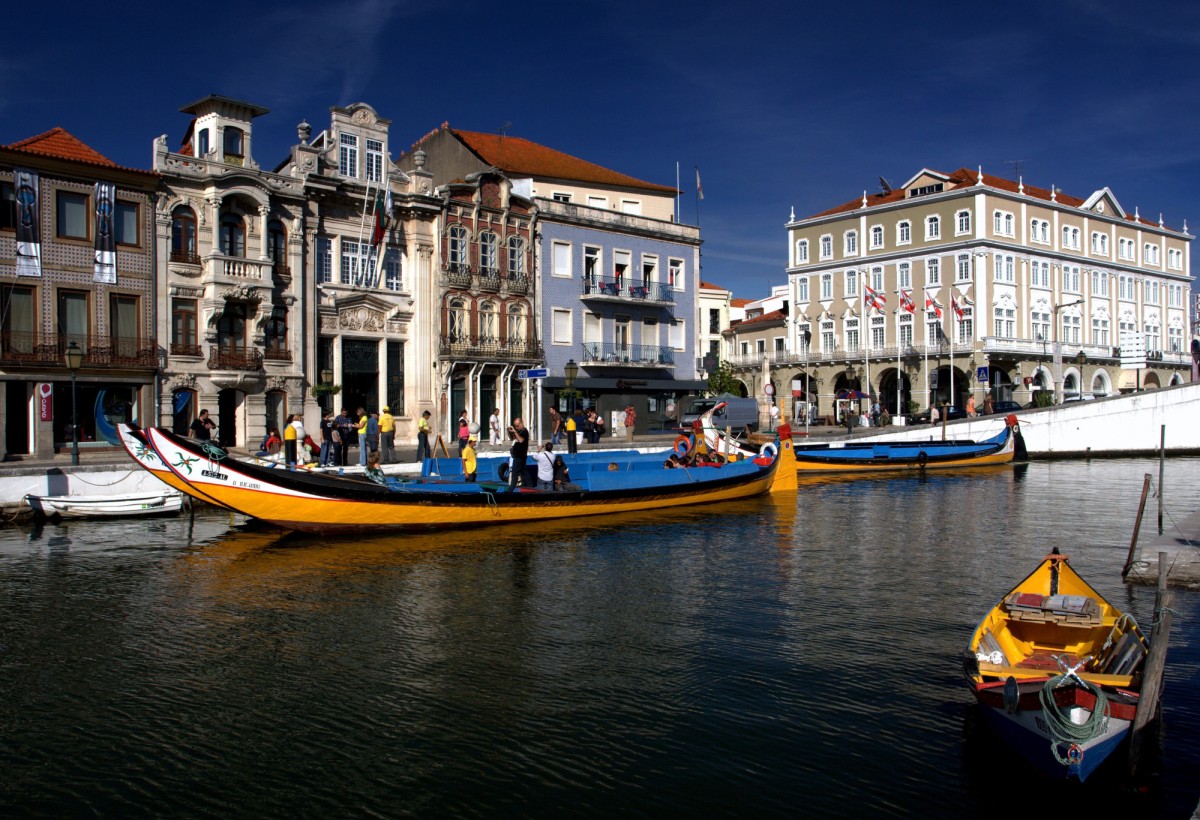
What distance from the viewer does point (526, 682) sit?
10586 mm

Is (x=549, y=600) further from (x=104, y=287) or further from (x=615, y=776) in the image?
(x=104, y=287)

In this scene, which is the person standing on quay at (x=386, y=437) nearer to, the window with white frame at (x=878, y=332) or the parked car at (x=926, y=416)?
the parked car at (x=926, y=416)

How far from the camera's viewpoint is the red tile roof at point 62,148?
31922 mm

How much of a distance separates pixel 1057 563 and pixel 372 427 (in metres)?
24.6

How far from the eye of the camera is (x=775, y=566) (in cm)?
1750

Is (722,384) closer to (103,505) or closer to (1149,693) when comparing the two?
(103,505)

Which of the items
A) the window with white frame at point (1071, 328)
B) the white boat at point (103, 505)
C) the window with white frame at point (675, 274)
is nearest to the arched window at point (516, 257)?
the window with white frame at point (675, 274)

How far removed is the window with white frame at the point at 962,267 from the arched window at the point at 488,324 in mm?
37084

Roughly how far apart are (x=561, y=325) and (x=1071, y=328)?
4339 cm

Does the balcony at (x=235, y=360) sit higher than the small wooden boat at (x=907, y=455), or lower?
higher

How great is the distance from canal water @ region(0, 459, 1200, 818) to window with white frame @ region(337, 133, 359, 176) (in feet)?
78.0

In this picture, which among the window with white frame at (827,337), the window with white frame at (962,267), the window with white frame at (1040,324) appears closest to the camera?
the window with white frame at (962,267)

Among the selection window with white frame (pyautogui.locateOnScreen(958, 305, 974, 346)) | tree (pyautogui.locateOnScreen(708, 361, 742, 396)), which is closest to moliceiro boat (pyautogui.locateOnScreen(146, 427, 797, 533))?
tree (pyautogui.locateOnScreen(708, 361, 742, 396))

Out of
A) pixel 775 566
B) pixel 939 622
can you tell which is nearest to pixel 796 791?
pixel 939 622
